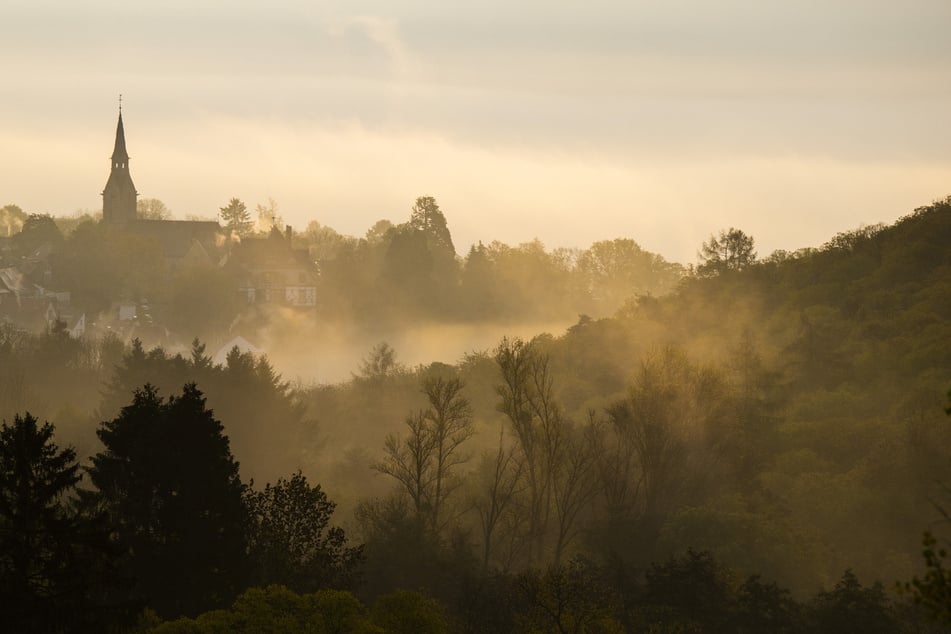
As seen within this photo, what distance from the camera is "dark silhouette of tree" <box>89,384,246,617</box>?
1373 inches

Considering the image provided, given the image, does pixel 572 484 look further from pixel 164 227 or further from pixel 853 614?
pixel 164 227

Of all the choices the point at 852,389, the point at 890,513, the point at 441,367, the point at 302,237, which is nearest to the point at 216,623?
the point at 890,513

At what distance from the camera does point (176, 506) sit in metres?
35.6

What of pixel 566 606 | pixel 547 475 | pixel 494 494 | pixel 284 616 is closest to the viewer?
pixel 284 616

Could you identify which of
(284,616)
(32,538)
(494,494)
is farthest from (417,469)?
(32,538)

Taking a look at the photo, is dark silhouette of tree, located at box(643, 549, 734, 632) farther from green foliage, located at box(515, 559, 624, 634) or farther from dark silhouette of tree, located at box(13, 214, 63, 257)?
dark silhouette of tree, located at box(13, 214, 63, 257)

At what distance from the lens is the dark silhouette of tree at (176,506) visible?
34875 mm

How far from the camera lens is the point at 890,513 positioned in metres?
56.1

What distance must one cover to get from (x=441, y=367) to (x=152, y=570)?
54.8 metres

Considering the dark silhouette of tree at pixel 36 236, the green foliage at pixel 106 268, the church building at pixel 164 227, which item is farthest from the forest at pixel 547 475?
the church building at pixel 164 227

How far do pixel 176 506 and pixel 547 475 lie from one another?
799 inches

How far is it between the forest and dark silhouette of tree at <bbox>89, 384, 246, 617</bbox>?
2.5 inches

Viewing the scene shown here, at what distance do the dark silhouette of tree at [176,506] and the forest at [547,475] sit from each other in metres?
0.06

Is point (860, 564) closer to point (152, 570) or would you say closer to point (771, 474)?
point (771, 474)
